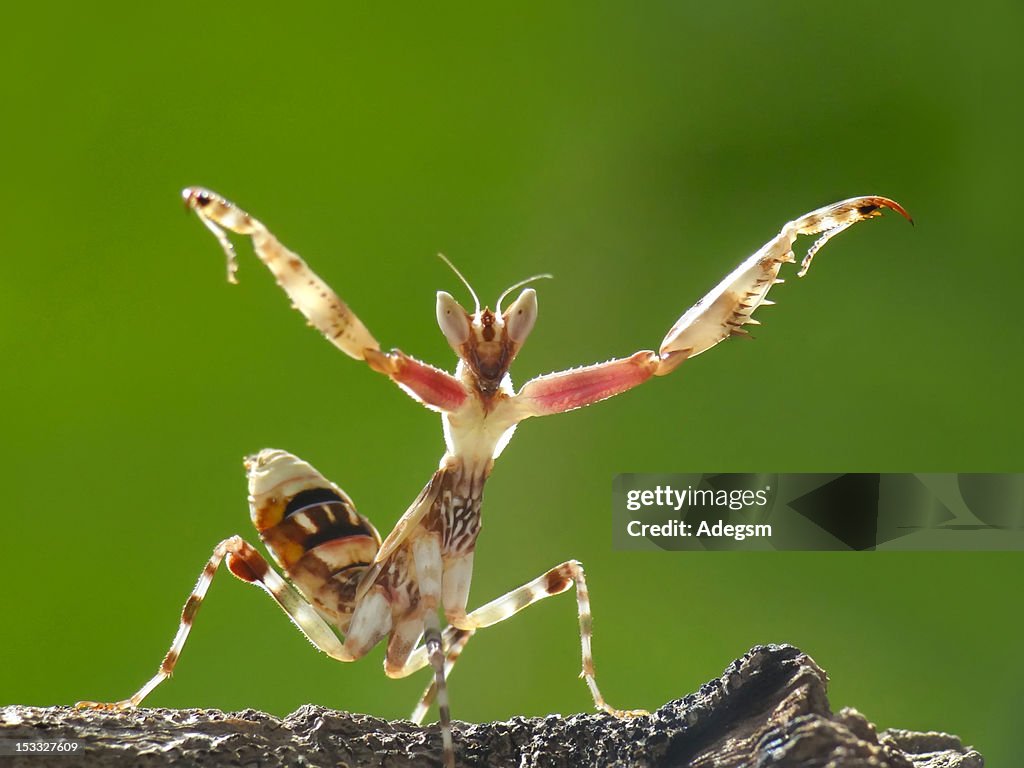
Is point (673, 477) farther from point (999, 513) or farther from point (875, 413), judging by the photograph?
point (875, 413)

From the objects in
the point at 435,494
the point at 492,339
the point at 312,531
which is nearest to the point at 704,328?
the point at 492,339

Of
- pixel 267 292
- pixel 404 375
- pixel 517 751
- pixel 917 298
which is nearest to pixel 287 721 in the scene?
pixel 517 751

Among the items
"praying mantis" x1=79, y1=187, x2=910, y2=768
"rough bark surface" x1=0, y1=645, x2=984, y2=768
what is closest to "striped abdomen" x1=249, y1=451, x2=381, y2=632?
"praying mantis" x1=79, y1=187, x2=910, y2=768

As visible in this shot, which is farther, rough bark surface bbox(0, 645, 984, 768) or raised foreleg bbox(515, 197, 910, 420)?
raised foreleg bbox(515, 197, 910, 420)

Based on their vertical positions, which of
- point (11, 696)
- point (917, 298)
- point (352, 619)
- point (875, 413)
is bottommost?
point (11, 696)

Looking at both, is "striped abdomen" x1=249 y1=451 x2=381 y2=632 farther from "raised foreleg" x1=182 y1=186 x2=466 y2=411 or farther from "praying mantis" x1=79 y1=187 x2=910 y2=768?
"raised foreleg" x1=182 y1=186 x2=466 y2=411

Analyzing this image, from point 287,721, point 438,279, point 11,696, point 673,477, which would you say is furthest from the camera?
point 438,279

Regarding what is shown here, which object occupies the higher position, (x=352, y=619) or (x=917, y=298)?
(x=917, y=298)
